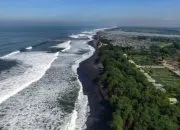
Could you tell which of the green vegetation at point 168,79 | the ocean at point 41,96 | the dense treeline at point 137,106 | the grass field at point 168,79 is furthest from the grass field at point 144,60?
the dense treeline at point 137,106

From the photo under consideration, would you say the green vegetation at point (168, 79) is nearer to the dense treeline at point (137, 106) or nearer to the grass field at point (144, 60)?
the dense treeline at point (137, 106)

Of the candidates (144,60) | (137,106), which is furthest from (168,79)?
(137,106)

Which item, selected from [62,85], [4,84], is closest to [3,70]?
[4,84]

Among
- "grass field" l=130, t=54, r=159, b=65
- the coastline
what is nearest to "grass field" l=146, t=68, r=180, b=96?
"grass field" l=130, t=54, r=159, b=65

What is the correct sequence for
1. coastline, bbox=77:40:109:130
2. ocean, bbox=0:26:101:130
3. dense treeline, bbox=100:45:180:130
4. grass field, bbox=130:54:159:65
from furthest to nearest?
grass field, bbox=130:54:159:65, coastline, bbox=77:40:109:130, ocean, bbox=0:26:101:130, dense treeline, bbox=100:45:180:130

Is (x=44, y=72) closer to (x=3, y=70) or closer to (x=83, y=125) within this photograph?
(x=3, y=70)

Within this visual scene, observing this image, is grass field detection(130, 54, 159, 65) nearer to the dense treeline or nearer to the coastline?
the coastline
